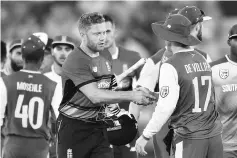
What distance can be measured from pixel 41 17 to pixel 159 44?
126 inches

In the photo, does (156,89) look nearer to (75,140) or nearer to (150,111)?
(75,140)

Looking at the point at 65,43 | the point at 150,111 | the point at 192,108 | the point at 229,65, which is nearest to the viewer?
the point at 192,108

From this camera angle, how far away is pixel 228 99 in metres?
7.55

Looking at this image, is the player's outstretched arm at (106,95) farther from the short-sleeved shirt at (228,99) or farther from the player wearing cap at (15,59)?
the player wearing cap at (15,59)

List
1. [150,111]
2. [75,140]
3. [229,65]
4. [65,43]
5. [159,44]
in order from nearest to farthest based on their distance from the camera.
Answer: [75,140] < [229,65] < [65,43] < [150,111] < [159,44]

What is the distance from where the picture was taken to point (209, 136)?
6336 millimetres

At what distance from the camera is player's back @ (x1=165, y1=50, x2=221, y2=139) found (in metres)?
6.28

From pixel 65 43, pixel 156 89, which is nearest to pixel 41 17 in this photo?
pixel 65 43

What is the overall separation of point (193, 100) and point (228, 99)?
1.39 m

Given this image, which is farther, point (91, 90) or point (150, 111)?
point (150, 111)

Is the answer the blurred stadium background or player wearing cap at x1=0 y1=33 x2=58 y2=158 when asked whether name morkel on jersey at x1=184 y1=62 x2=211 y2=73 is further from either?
the blurred stadium background

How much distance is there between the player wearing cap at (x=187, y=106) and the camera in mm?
6254

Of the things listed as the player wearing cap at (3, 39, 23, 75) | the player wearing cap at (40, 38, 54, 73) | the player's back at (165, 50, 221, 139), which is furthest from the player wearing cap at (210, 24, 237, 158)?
the player wearing cap at (3, 39, 23, 75)

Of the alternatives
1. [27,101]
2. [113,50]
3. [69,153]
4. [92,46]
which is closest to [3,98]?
[27,101]
